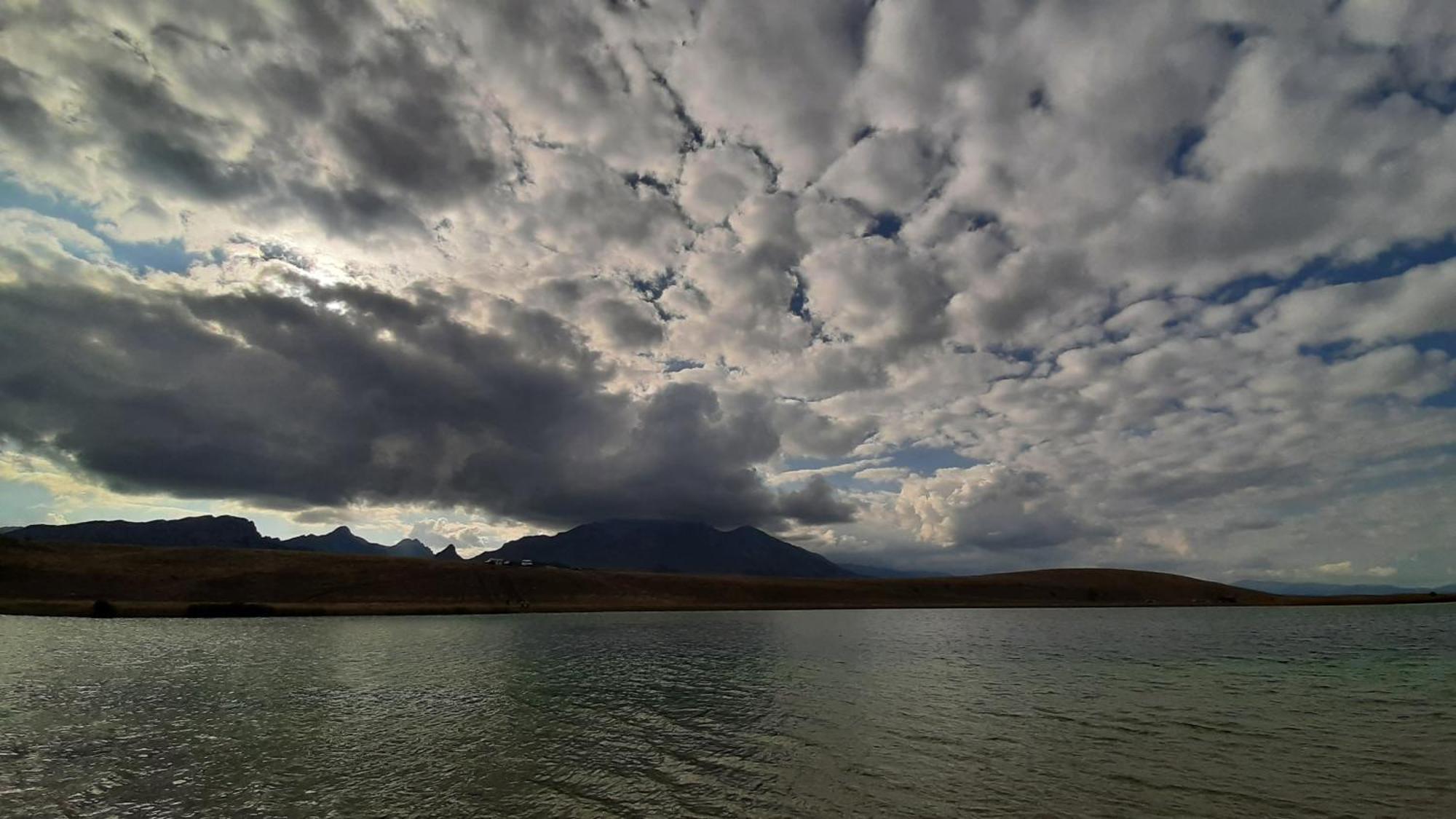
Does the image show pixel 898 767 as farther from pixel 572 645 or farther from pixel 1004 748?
pixel 572 645

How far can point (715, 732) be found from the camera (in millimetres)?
33094

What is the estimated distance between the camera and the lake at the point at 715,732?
2261 centimetres

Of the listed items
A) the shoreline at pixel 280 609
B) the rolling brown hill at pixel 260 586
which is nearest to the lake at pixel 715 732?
the shoreline at pixel 280 609

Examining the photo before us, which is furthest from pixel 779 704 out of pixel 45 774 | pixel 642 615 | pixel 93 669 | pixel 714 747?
pixel 642 615

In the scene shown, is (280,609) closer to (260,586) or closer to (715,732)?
(260,586)

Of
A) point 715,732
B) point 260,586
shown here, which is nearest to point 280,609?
point 260,586

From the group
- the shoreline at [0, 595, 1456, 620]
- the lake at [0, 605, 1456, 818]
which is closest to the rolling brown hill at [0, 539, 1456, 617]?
the shoreline at [0, 595, 1456, 620]

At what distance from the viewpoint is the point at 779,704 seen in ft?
134

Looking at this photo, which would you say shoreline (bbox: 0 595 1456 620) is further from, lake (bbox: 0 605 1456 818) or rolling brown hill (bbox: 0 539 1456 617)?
lake (bbox: 0 605 1456 818)

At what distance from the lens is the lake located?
74.2 ft

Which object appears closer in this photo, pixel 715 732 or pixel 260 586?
pixel 715 732

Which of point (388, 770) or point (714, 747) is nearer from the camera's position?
point (388, 770)

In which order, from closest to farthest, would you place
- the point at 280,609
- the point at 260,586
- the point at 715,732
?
1. the point at 715,732
2. the point at 280,609
3. the point at 260,586

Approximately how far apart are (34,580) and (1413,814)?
687ft
